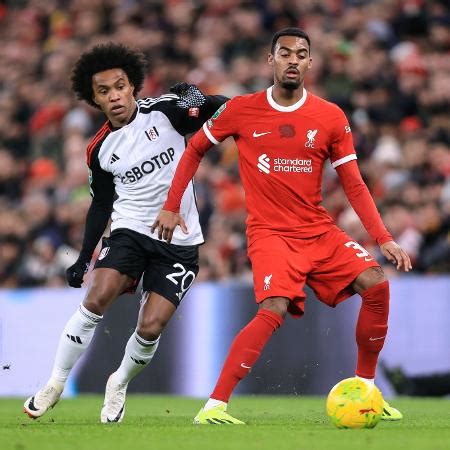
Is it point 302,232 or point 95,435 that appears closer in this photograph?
point 95,435

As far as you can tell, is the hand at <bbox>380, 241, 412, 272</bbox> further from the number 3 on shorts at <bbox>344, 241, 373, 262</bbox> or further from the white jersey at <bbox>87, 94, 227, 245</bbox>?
the white jersey at <bbox>87, 94, 227, 245</bbox>

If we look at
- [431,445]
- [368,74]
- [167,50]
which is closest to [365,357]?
[431,445]

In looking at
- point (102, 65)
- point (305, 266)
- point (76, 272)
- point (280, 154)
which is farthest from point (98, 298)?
point (102, 65)

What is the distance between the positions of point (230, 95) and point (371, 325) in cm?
785

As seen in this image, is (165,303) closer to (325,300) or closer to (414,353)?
(325,300)

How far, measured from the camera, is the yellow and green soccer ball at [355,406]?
7.32 meters

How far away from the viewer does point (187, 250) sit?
875cm

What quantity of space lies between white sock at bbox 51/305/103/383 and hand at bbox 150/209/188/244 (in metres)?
0.78

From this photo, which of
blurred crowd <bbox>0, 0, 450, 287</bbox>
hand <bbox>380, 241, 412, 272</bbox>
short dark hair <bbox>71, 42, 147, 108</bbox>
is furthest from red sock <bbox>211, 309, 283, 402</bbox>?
blurred crowd <bbox>0, 0, 450, 287</bbox>

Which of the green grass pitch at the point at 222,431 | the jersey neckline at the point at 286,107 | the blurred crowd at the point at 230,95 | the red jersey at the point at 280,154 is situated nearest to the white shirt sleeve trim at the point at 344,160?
the red jersey at the point at 280,154

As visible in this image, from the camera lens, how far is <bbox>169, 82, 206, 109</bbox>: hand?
8672 mm

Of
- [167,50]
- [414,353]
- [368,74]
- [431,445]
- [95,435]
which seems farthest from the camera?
[167,50]

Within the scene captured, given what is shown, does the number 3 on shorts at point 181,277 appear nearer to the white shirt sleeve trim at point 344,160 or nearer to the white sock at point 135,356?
the white sock at point 135,356

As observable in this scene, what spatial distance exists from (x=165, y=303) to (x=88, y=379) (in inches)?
194
